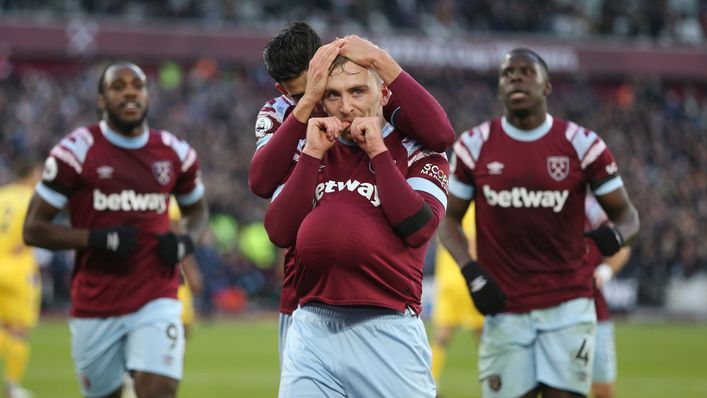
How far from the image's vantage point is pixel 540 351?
22.1ft

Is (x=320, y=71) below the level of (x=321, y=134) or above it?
above

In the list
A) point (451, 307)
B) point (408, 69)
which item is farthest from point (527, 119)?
point (408, 69)

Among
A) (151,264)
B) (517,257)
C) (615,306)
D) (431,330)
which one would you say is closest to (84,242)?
(151,264)

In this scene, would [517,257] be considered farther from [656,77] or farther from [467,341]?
[656,77]

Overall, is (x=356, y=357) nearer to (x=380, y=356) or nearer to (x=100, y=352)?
(x=380, y=356)

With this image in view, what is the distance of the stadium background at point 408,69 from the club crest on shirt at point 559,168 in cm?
1062

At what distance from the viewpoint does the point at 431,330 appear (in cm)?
2058

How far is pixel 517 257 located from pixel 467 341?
46.0 ft

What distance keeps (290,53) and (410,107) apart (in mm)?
727

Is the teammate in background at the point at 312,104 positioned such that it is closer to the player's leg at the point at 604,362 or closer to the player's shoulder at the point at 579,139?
the player's shoulder at the point at 579,139

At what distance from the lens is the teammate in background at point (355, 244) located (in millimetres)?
4469

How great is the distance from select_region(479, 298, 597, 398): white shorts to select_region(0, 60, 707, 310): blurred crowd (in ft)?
54.0

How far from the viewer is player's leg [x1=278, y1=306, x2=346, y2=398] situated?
4.55 metres

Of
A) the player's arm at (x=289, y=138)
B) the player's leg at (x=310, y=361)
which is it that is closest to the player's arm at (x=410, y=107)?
the player's arm at (x=289, y=138)
